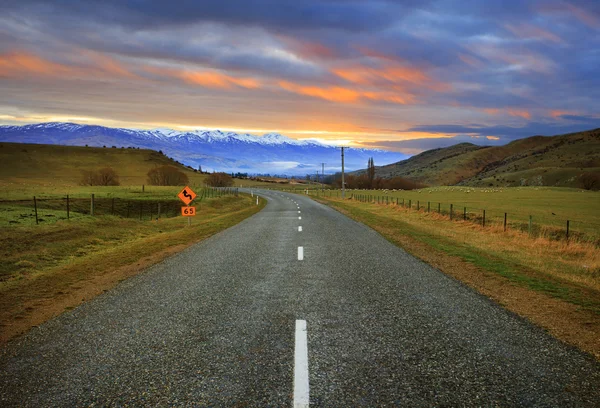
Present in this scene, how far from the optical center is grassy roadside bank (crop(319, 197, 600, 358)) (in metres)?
6.36

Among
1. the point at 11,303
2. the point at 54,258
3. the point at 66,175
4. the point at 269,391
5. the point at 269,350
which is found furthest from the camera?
the point at 66,175

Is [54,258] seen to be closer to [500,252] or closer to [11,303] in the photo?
[11,303]

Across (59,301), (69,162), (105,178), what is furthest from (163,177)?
(59,301)

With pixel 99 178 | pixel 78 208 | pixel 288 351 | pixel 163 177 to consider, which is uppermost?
pixel 163 177

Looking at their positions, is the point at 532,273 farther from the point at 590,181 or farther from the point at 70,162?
the point at 70,162

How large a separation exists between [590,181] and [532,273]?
11246 centimetres

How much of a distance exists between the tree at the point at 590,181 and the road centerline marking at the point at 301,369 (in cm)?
11677

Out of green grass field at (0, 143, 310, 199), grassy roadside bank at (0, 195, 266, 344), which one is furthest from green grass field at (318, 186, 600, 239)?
green grass field at (0, 143, 310, 199)

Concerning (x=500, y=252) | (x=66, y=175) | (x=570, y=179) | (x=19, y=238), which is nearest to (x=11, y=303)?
(x=19, y=238)

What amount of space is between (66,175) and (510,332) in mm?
127623

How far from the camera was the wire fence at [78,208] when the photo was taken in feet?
72.5

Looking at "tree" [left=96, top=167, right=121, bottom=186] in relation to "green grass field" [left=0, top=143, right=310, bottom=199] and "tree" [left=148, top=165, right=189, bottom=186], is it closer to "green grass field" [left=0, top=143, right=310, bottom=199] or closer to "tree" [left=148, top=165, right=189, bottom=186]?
"green grass field" [left=0, top=143, right=310, bottom=199]

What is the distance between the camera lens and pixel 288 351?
15.9ft

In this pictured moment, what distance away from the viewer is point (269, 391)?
3.92m
